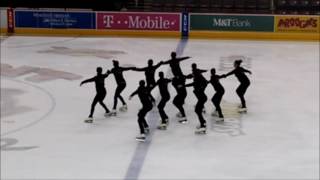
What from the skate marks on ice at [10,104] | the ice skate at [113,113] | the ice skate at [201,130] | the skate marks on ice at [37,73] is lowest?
the ice skate at [201,130]

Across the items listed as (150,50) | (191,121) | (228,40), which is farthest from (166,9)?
(191,121)

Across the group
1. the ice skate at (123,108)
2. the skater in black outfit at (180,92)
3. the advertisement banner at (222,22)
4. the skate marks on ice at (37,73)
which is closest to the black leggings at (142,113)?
the skater in black outfit at (180,92)

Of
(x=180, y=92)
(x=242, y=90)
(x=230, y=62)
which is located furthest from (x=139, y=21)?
Answer: (x=180, y=92)

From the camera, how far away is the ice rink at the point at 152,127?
28.7ft

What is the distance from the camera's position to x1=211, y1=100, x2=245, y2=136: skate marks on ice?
1064 centimetres

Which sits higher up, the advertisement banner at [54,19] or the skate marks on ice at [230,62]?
the advertisement banner at [54,19]

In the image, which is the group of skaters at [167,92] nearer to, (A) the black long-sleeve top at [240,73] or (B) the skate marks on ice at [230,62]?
(A) the black long-sleeve top at [240,73]

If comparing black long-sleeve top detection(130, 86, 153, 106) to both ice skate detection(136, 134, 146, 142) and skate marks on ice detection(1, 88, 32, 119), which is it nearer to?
ice skate detection(136, 134, 146, 142)

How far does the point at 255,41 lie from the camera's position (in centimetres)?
1972

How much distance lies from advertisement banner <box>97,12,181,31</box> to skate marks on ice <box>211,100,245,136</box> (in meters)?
8.28

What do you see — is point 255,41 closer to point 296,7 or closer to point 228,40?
point 228,40

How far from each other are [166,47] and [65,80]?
476 centimetres

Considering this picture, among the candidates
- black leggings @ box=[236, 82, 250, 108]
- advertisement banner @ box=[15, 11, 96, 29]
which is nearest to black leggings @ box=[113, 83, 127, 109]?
black leggings @ box=[236, 82, 250, 108]

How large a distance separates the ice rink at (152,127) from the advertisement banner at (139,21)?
292cm
